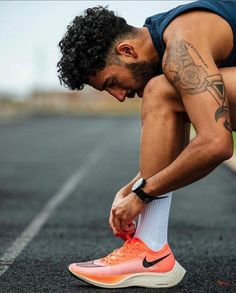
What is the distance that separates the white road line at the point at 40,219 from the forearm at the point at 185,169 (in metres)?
1.18

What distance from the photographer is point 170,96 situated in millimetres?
3279

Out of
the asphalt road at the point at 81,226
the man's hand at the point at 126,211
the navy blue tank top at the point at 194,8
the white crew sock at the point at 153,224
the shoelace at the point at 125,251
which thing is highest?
the navy blue tank top at the point at 194,8

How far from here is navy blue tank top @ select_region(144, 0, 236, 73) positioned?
3.28 meters

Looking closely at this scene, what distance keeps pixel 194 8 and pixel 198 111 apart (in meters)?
0.56

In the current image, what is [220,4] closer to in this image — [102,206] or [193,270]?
[193,270]

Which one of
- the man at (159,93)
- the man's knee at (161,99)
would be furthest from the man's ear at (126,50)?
the man's knee at (161,99)

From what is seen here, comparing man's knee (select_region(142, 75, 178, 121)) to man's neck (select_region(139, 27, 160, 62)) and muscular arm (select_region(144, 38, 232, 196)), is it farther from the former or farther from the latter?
man's neck (select_region(139, 27, 160, 62))

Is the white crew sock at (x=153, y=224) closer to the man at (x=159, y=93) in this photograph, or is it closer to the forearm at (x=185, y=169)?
the man at (x=159, y=93)

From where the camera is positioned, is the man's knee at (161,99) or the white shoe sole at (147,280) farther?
the white shoe sole at (147,280)

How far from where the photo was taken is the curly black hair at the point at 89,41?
3.40m

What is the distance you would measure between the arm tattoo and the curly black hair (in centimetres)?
37

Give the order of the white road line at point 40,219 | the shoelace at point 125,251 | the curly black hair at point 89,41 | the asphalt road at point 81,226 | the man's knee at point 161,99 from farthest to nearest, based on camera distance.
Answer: the white road line at point 40,219 < the asphalt road at point 81,226 < the shoelace at point 125,251 < the curly black hair at point 89,41 < the man's knee at point 161,99

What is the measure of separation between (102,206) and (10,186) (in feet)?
7.24

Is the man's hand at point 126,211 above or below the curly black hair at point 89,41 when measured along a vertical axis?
below
